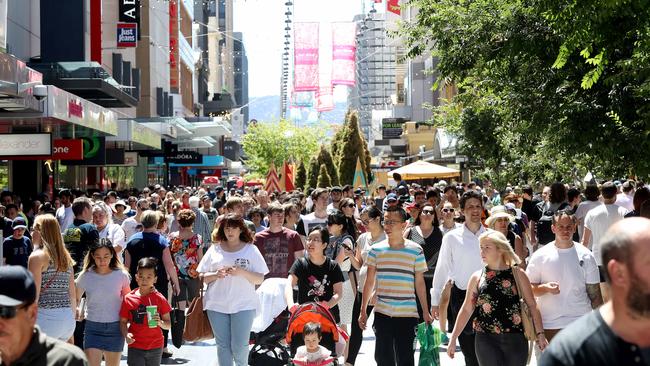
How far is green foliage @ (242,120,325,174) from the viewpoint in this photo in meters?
101

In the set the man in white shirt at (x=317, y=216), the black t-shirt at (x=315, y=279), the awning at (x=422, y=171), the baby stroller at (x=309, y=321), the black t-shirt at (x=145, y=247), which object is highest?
the awning at (x=422, y=171)

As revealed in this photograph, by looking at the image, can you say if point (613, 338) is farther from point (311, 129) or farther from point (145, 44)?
point (311, 129)

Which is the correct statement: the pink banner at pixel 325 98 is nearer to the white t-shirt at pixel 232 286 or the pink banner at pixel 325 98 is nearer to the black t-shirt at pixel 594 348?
the white t-shirt at pixel 232 286

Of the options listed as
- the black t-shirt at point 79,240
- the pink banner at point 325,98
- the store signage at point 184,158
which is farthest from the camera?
the pink banner at point 325,98

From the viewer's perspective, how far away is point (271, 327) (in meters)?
9.73

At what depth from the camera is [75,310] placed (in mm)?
8773

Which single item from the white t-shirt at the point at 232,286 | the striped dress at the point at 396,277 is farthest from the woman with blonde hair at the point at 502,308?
the white t-shirt at the point at 232,286

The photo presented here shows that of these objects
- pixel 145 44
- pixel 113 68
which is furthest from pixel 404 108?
pixel 113 68

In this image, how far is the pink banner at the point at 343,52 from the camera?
173 feet

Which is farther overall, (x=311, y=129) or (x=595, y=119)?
(x=311, y=129)

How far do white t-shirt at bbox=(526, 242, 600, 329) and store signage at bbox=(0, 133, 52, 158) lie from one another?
45.7 ft

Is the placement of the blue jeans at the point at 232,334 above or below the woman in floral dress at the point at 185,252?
below

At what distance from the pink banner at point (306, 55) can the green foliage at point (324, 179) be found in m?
6.92

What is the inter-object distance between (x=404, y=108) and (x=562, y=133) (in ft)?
327
